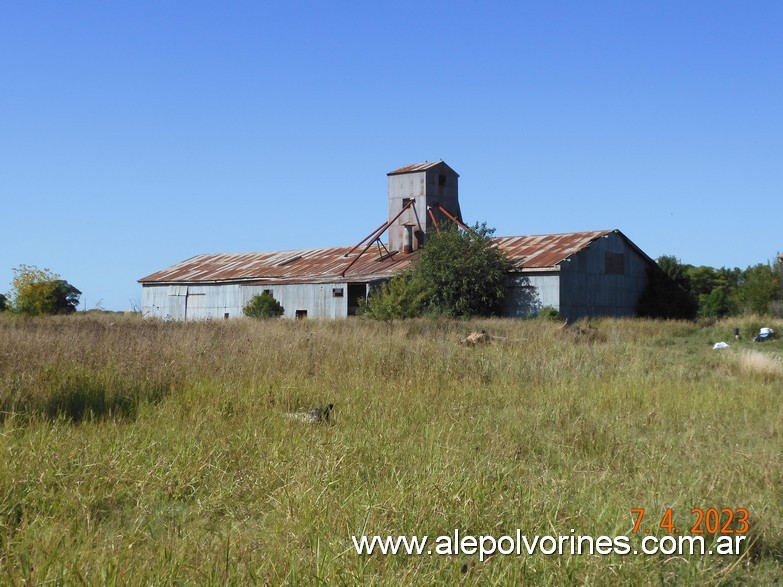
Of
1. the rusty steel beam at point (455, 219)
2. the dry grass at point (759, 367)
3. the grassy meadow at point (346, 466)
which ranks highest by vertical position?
the rusty steel beam at point (455, 219)

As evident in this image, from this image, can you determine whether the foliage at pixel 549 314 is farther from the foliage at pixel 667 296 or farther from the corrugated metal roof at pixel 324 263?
the foliage at pixel 667 296

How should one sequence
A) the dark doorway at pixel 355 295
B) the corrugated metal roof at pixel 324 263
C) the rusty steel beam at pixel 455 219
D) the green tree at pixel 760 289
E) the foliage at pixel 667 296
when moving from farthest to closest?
the green tree at pixel 760 289 → the foliage at pixel 667 296 → the dark doorway at pixel 355 295 → the rusty steel beam at pixel 455 219 → the corrugated metal roof at pixel 324 263

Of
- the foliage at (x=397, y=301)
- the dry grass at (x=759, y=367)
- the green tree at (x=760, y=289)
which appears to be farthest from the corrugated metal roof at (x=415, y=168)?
the dry grass at (x=759, y=367)

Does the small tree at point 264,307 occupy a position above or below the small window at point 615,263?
below

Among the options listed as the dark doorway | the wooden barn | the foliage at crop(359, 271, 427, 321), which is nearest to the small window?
the wooden barn

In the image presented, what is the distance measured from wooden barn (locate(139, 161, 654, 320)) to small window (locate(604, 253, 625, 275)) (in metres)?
0.04

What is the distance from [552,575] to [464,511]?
0.83 meters

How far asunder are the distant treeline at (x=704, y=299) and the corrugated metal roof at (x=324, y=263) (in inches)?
180

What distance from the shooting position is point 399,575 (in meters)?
3.66

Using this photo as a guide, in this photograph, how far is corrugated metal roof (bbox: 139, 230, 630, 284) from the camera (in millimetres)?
33188

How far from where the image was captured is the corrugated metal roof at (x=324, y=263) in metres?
33.2

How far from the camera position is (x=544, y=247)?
34.2 meters

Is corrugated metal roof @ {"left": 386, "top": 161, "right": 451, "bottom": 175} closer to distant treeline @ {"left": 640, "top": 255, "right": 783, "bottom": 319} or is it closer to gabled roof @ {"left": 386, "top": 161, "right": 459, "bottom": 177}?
gabled roof @ {"left": 386, "top": 161, "right": 459, "bottom": 177}

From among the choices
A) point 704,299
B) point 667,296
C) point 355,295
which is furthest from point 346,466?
point 704,299
